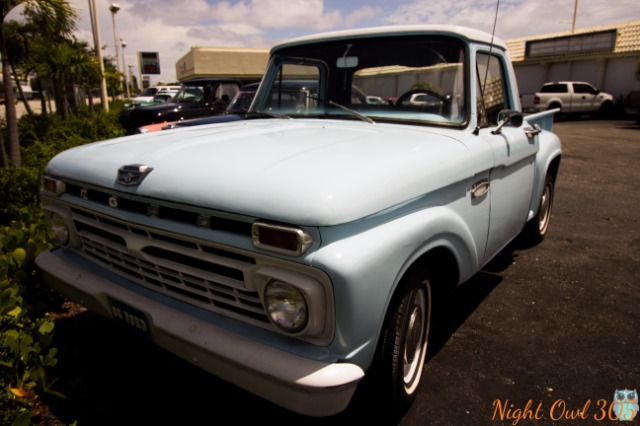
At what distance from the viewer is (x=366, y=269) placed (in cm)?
171

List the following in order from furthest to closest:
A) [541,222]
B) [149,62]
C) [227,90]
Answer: [149,62], [227,90], [541,222]

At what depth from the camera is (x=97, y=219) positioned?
2.35 meters

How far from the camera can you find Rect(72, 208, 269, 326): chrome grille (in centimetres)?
187

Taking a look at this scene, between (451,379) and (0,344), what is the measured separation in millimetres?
2400

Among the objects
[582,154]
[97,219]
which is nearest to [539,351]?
[97,219]

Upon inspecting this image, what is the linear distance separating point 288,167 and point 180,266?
0.63m

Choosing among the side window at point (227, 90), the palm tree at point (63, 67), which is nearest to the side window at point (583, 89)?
the side window at point (227, 90)

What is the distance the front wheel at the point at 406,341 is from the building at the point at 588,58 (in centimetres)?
2519

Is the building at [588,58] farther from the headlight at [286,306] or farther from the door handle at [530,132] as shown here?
the headlight at [286,306]

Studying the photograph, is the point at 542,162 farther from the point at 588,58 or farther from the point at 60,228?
the point at 588,58

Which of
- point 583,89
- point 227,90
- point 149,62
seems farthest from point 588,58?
point 149,62

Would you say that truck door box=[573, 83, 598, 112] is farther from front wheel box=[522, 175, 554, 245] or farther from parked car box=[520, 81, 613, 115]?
front wheel box=[522, 175, 554, 245]

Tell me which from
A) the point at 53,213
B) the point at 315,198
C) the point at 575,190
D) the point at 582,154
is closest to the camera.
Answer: the point at 315,198

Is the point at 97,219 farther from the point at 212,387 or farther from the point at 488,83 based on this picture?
the point at 488,83
